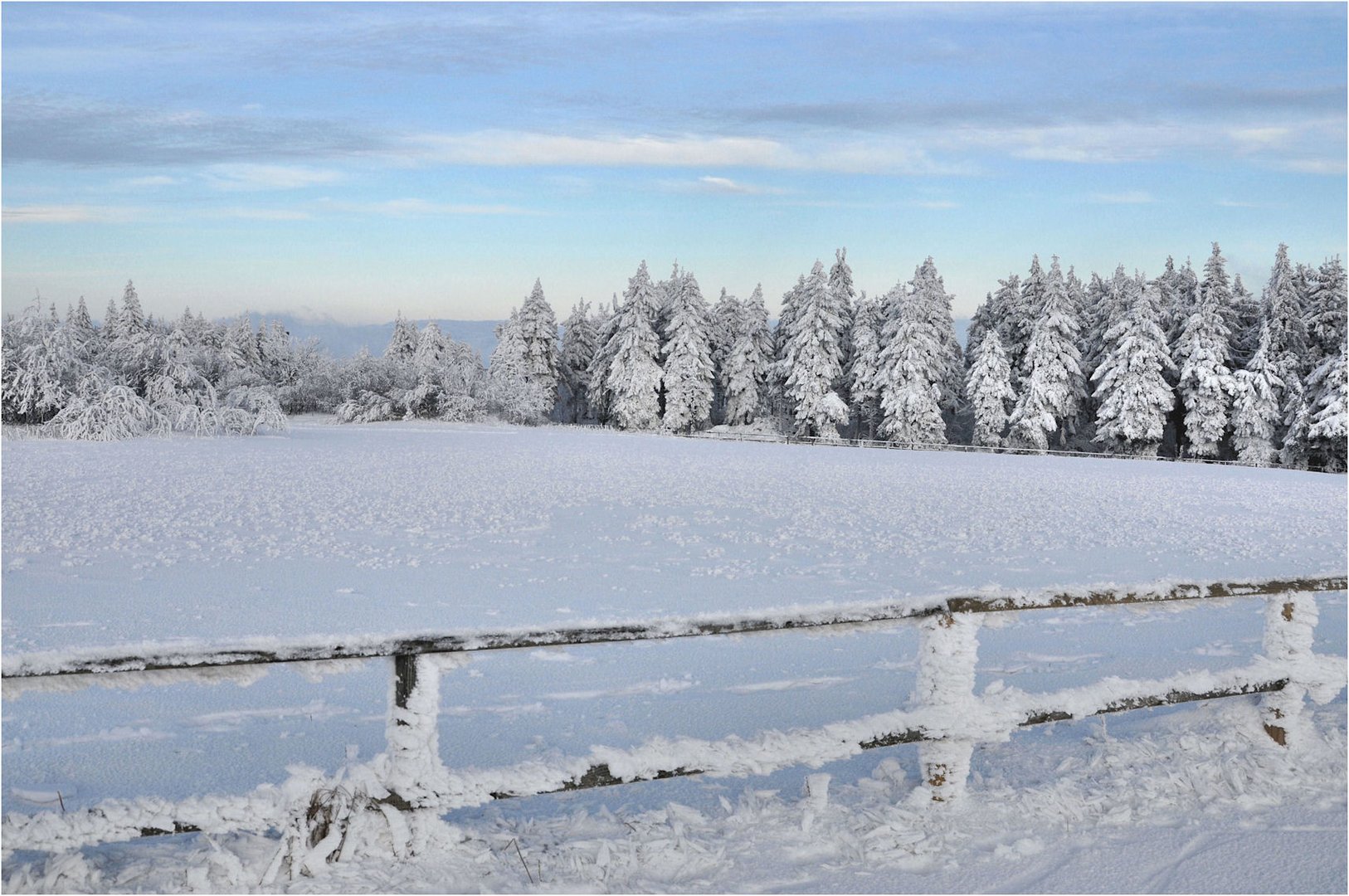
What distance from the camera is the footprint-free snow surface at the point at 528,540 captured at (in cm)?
909

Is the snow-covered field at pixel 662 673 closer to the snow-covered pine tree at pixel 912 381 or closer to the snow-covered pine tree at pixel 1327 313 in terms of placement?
the snow-covered pine tree at pixel 912 381

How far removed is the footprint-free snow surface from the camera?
9.09 metres

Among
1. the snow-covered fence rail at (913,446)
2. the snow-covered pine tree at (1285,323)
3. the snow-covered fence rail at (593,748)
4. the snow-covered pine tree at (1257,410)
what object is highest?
the snow-covered pine tree at (1285,323)

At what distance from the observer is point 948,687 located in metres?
4.00

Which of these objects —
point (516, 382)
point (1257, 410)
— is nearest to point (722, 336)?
point (516, 382)

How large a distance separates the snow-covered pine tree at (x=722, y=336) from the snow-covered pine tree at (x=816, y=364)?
9254 millimetres

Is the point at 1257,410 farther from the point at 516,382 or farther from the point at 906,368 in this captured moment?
the point at 516,382

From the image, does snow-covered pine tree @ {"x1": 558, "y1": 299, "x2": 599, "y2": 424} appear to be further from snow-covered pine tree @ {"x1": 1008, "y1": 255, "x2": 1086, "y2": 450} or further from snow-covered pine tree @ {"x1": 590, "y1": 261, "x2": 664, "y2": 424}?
snow-covered pine tree @ {"x1": 1008, "y1": 255, "x2": 1086, "y2": 450}

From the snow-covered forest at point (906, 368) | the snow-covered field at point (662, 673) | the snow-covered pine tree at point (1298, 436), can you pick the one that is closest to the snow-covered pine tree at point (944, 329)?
the snow-covered forest at point (906, 368)

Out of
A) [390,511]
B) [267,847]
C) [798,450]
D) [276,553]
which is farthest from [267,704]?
[798,450]

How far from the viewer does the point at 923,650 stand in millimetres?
4062

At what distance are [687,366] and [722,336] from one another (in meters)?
9.22

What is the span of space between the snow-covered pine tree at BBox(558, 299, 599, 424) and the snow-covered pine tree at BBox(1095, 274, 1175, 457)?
124ft

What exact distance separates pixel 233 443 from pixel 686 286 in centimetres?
3802
